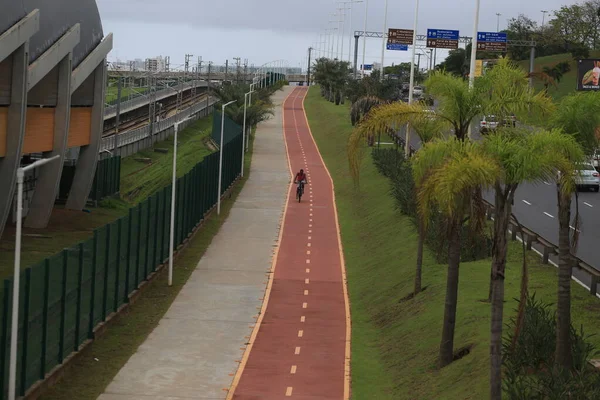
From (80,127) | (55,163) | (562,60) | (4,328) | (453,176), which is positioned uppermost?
(562,60)

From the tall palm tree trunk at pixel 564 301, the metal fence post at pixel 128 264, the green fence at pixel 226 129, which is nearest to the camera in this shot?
the tall palm tree trunk at pixel 564 301

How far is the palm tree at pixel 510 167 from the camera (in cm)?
1795

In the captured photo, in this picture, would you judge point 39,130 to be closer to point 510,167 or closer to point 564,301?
point 564,301

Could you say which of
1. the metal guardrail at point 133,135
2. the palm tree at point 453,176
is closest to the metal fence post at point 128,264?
the palm tree at point 453,176

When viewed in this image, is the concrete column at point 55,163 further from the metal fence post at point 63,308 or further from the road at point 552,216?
the metal fence post at point 63,308

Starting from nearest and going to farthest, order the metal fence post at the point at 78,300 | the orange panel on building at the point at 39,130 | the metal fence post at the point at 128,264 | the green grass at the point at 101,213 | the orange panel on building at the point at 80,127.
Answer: the metal fence post at the point at 78,300 → the metal fence post at the point at 128,264 → the green grass at the point at 101,213 → the orange panel on building at the point at 39,130 → the orange panel on building at the point at 80,127

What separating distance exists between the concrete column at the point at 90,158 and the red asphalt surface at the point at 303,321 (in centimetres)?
914

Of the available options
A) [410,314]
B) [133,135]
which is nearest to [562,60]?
[133,135]

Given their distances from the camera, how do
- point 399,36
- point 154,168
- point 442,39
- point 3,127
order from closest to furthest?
point 3,127
point 442,39
point 154,168
point 399,36

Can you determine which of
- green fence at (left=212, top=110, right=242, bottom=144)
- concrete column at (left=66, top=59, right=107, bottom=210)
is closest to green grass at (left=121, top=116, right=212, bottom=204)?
green fence at (left=212, top=110, right=242, bottom=144)

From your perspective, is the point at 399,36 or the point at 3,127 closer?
the point at 3,127

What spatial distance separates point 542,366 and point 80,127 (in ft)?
108

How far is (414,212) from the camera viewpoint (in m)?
43.1

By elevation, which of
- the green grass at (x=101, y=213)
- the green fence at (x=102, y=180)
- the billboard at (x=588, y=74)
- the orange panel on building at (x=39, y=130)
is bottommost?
the green grass at (x=101, y=213)
